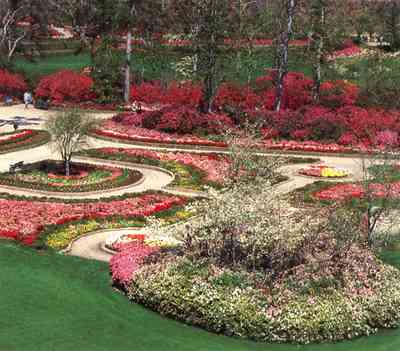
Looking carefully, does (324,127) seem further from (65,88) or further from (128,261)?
(128,261)

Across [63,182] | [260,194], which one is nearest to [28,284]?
[260,194]

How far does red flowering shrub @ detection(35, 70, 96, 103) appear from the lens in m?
56.0

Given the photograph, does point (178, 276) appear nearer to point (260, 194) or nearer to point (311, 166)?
point (260, 194)

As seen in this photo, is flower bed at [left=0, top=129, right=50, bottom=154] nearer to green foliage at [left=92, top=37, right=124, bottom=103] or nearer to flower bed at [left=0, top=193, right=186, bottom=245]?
flower bed at [left=0, top=193, right=186, bottom=245]

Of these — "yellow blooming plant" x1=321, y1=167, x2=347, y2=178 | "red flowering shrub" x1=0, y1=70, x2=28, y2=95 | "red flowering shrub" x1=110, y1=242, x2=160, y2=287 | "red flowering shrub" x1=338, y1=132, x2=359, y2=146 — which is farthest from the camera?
"red flowering shrub" x1=0, y1=70, x2=28, y2=95

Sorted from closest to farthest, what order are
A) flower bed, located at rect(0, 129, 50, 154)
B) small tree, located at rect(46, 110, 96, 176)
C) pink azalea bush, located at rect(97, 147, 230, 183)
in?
small tree, located at rect(46, 110, 96, 176), pink azalea bush, located at rect(97, 147, 230, 183), flower bed, located at rect(0, 129, 50, 154)

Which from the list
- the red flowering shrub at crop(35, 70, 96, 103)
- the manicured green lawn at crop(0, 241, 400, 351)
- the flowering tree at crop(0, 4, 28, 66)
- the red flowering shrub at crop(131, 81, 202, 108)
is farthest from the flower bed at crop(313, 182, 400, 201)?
the flowering tree at crop(0, 4, 28, 66)

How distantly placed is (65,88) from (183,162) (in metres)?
21.7

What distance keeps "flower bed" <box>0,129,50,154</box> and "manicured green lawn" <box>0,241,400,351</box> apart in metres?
18.1

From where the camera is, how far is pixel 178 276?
2069cm

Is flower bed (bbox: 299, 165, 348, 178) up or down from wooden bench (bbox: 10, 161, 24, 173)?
down

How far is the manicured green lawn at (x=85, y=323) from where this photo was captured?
1808cm

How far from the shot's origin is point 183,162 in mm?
37969

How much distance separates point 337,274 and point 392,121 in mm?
26783
